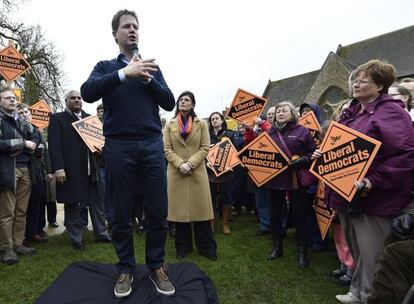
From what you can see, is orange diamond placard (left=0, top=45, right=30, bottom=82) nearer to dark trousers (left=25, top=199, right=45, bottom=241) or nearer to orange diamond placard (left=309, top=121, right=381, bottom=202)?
dark trousers (left=25, top=199, right=45, bottom=241)

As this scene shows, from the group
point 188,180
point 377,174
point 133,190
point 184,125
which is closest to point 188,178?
point 188,180

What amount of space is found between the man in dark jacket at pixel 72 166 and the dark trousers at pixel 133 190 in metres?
2.08

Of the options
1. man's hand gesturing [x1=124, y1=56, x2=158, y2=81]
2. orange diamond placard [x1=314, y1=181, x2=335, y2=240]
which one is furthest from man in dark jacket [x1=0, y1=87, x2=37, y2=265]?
orange diamond placard [x1=314, y1=181, x2=335, y2=240]

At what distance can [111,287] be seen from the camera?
308cm

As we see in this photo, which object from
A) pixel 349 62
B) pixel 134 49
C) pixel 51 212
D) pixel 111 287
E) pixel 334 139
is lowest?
pixel 51 212

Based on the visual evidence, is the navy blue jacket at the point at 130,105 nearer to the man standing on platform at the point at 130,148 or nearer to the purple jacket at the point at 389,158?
the man standing on platform at the point at 130,148

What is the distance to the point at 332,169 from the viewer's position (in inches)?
127

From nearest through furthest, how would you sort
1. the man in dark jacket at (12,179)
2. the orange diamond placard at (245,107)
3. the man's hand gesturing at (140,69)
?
the man's hand gesturing at (140,69), the man in dark jacket at (12,179), the orange diamond placard at (245,107)

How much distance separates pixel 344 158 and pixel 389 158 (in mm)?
419

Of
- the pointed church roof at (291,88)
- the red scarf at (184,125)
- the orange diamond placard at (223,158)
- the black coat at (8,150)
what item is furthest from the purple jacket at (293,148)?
the pointed church roof at (291,88)

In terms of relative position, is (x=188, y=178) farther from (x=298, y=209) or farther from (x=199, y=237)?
(x=298, y=209)

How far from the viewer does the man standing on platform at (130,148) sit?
9.65ft

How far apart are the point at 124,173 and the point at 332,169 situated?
1.93m

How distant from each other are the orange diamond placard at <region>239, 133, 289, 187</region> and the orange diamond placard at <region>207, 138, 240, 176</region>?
97cm
